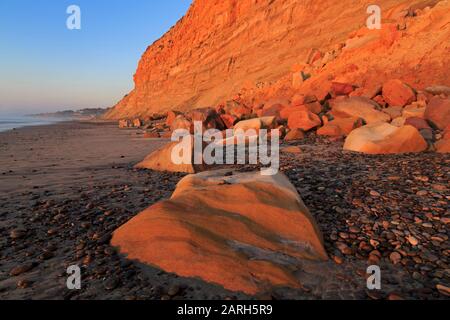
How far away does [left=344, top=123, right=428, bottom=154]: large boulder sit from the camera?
22.6 ft

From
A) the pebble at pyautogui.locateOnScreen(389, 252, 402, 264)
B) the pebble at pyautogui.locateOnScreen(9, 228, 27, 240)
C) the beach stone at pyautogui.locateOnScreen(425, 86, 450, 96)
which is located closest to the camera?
the pebble at pyautogui.locateOnScreen(389, 252, 402, 264)

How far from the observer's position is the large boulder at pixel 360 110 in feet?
33.4

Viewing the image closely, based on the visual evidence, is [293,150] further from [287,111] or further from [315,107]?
[315,107]

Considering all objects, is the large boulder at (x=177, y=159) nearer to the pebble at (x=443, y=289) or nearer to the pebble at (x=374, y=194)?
the pebble at (x=374, y=194)

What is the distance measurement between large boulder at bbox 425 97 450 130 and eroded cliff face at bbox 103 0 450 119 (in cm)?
436

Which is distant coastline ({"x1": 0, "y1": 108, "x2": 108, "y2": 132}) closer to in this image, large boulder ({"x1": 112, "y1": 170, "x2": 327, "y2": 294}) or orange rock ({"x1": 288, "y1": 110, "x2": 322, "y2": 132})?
orange rock ({"x1": 288, "y1": 110, "x2": 322, "y2": 132})

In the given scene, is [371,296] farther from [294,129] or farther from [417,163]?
[294,129]

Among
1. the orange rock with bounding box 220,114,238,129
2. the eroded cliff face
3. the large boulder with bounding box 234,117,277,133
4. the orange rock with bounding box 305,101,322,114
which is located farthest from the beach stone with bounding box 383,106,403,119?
the orange rock with bounding box 220,114,238,129

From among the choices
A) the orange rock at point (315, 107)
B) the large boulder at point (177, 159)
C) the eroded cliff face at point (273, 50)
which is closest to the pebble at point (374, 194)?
the large boulder at point (177, 159)

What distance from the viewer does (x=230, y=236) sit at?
284 cm

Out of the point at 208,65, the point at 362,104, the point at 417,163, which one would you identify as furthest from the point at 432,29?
the point at 208,65

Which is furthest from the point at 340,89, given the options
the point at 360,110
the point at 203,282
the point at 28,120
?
the point at 28,120

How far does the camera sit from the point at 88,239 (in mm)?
3201

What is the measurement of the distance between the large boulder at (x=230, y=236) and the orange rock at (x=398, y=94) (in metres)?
9.77
